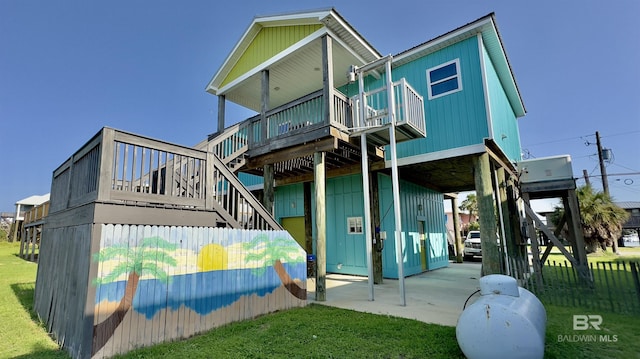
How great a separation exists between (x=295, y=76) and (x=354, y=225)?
19.1ft

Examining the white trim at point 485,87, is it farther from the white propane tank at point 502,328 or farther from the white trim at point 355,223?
the white propane tank at point 502,328

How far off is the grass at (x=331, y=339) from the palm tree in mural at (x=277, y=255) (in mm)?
669

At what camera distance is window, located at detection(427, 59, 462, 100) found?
872 cm

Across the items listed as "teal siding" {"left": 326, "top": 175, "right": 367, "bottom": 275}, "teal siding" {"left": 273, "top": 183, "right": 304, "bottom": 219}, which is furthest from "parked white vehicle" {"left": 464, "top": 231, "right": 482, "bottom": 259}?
"teal siding" {"left": 273, "top": 183, "right": 304, "bottom": 219}

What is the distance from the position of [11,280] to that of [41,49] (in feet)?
49.1

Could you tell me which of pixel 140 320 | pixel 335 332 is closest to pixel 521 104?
pixel 335 332

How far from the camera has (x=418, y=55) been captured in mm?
9406

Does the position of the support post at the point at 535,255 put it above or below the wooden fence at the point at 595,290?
above

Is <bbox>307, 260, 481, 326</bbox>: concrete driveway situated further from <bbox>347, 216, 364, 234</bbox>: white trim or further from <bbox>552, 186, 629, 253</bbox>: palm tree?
<bbox>552, 186, 629, 253</bbox>: palm tree

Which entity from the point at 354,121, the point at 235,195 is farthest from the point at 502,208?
the point at 235,195

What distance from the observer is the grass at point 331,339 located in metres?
3.83

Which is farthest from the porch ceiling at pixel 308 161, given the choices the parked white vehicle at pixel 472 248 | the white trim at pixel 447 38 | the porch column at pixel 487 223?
the parked white vehicle at pixel 472 248

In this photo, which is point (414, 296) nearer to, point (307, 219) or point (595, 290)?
point (595, 290)

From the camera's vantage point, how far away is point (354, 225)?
10961mm
